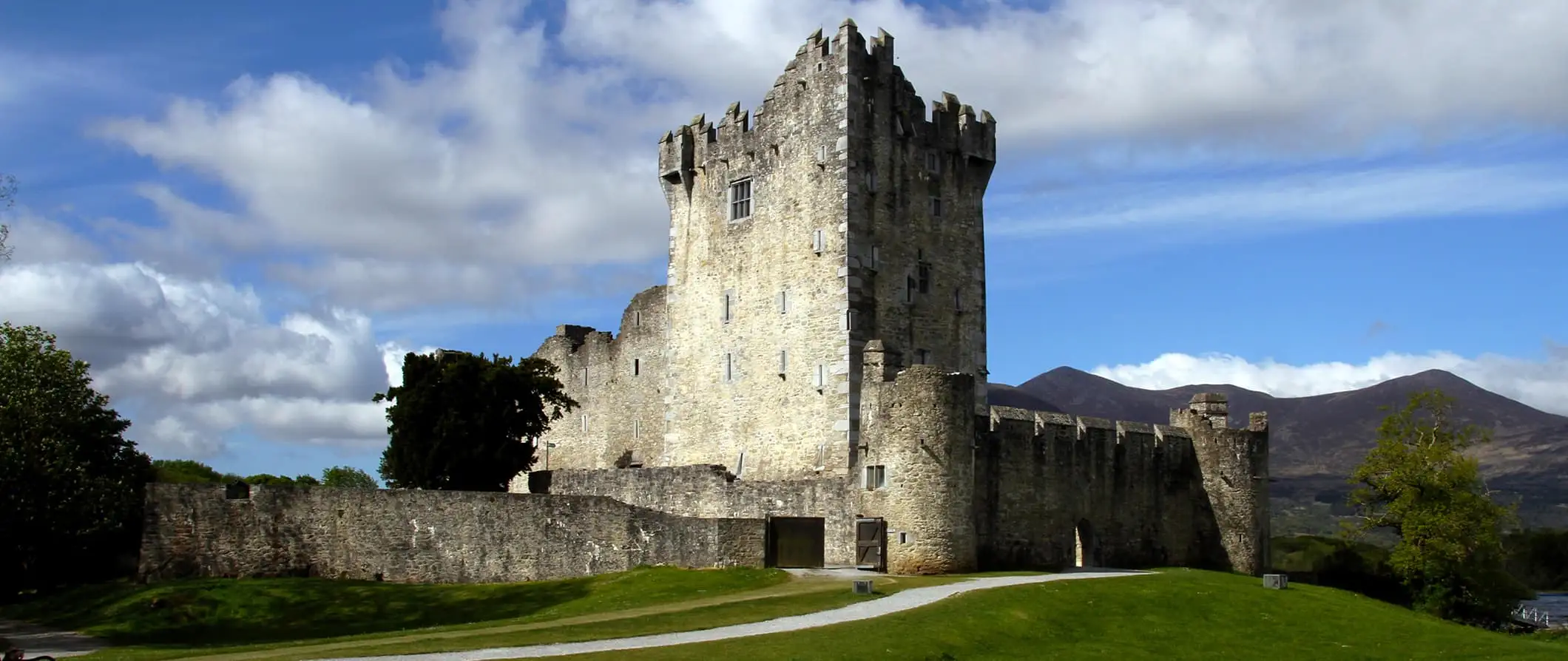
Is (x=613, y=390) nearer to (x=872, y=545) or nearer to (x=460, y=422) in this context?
(x=460, y=422)

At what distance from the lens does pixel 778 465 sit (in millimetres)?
47406

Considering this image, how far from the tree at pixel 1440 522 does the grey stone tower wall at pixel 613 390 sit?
24.3 metres

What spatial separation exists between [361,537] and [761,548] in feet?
52.6

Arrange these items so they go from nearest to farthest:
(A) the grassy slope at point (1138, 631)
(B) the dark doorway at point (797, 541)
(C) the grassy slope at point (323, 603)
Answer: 1. (A) the grassy slope at point (1138, 631)
2. (C) the grassy slope at point (323, 603)
3. (B) the dark doorway at point (797, 541)

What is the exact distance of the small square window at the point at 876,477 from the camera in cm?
3975

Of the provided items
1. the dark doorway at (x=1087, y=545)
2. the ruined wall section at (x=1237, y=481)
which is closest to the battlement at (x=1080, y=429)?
the ruined wall section at (x=1237, y=481)

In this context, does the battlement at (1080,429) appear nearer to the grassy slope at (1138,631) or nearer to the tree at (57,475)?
the grassy slope at (1138,631)

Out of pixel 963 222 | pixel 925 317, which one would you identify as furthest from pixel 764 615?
pixel 963 222

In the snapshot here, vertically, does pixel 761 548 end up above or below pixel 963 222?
below

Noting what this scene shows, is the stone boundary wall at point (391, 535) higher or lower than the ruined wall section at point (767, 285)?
lower

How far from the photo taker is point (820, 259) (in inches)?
1860

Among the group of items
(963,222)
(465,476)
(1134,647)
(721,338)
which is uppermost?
(963,222)

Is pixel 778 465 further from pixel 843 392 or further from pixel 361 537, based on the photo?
pixel 361 537

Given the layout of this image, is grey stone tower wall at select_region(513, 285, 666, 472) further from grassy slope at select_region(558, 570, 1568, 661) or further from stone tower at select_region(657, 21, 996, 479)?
grassy slope at select_region(558, 570, 1568, 661)
